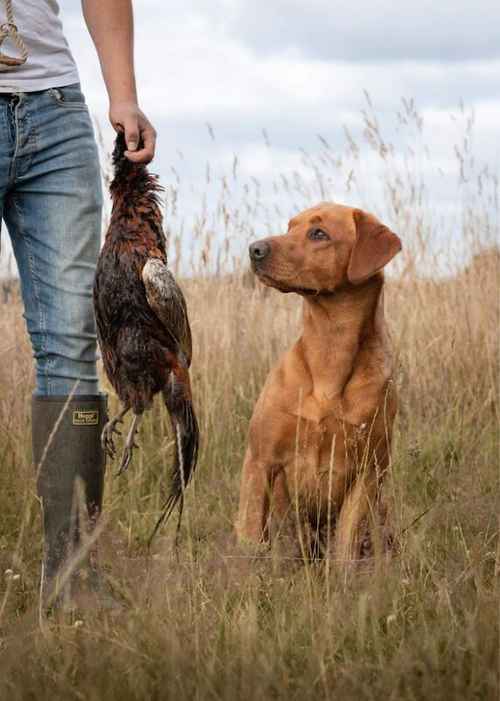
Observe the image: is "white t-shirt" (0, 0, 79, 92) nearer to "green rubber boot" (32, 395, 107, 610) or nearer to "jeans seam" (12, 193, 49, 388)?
"jeans seam" (12, 193, 49, 388)

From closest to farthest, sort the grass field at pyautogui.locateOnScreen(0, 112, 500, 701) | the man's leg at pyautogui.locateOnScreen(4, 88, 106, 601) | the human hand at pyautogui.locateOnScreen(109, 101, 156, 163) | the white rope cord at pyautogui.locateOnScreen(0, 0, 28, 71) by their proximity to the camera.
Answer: the grass field at pyautogui.locateOnScreen(0, 112, 500, 701) → the human hand at pyautogui.locateOnScreen(109, 101, 156, 163) → the white rope cord at pyautogui.locateOnScreen(0, 0, 28, 71) → the man's leg at pyautogui.locateOnScreen(4, 88, 106, 601)

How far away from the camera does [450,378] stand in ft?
19.8

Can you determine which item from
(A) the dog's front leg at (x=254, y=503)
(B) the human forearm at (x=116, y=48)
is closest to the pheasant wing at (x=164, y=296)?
(B) the human forearm at (x=116, y=48)

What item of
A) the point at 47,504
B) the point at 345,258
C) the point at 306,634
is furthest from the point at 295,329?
the point at 306,634

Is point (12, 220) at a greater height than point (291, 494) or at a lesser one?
greater

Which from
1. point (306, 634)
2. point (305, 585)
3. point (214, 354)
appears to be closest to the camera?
point (306, 634)

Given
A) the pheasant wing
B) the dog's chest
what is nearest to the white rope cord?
the pheasant wing

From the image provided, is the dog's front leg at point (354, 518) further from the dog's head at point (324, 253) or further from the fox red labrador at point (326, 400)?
the dog's head at point (324, 253)

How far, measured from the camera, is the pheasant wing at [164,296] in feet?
8.46

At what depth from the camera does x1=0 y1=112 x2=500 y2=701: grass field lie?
2295mm

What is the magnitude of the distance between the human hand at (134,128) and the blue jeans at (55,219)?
0.66 feet

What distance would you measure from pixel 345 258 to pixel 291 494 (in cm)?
85

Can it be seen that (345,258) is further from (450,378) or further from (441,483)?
(450,378)

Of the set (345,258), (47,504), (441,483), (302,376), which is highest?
(345,258)
